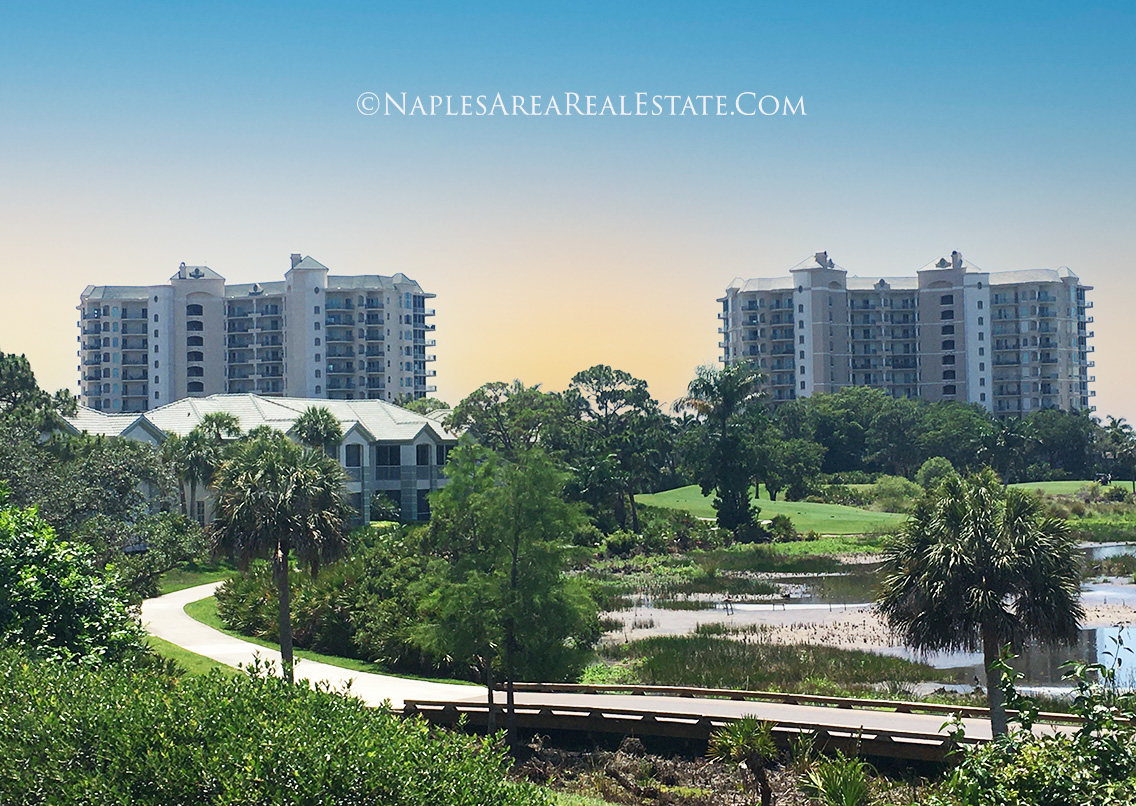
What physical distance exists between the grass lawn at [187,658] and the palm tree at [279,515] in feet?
8.56

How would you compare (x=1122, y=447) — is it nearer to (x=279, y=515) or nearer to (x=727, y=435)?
(x=727, y=435)

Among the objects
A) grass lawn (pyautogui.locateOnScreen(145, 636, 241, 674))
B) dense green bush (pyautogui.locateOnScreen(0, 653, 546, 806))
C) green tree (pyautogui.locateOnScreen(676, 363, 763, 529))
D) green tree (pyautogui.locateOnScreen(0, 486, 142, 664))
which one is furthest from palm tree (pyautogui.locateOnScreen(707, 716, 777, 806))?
green tree (pyautogui.locateOnScreen(676, 363, 763, 529))

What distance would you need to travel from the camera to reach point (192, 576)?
167 ft

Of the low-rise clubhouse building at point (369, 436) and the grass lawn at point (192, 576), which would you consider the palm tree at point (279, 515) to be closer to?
the grass lawn at point (192, 576)

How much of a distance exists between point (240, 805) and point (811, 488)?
91.0 metres

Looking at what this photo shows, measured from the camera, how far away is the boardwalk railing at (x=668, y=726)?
20.6m

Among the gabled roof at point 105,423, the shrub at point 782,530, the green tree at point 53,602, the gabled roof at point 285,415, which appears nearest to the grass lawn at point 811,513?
the shrub at point 782,530

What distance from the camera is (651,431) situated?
3105 inches

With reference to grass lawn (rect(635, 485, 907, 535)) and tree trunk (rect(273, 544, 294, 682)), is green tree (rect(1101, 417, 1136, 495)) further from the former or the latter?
tree trunk (rect(273, 544, 294, 682))

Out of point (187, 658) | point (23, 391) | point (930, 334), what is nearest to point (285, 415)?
point (23, 391)

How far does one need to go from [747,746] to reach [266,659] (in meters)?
11.2

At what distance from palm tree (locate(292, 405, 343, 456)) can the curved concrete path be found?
2264cm

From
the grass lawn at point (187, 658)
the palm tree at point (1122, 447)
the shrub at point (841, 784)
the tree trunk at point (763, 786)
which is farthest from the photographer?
the palm tree at point (1122, 447)

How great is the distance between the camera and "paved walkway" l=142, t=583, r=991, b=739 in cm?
2228
